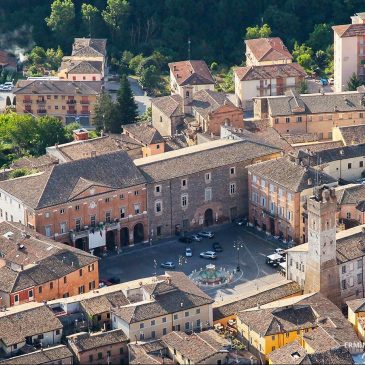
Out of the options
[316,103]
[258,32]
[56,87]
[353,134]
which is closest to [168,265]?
[353,134]

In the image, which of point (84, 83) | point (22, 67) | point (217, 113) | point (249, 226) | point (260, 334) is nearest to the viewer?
point (260, 334)

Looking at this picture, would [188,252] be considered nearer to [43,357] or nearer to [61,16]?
[43,357]

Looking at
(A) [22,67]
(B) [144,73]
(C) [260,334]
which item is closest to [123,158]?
(C) [260,334]

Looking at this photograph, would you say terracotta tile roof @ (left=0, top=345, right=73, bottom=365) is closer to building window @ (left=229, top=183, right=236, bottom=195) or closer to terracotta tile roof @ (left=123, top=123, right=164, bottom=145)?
building window @ (left=229, top=183, right=236, bottom=195)

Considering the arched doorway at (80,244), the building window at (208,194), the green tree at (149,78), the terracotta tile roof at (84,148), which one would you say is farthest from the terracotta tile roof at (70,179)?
the green tree at (149,78)

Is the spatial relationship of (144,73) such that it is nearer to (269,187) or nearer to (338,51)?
(338,51)
